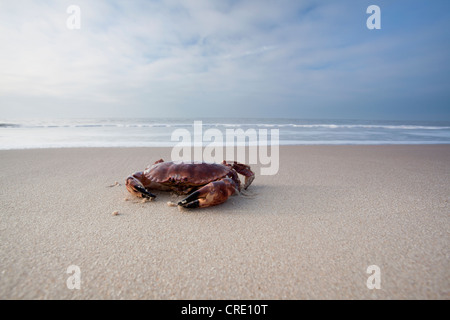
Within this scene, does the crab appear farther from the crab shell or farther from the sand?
the sand

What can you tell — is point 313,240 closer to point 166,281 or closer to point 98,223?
point 166,281

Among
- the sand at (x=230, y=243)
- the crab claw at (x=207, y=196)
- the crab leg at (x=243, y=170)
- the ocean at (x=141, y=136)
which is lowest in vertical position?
the sand at (x=230, y=243)

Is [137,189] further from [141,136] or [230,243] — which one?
[141,136]

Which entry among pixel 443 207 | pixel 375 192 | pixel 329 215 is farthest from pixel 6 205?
pixel 443 207

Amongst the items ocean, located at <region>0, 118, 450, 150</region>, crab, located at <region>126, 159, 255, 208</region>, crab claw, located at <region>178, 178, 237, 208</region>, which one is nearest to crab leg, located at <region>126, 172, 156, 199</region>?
crab, located at <region>126, 159, 255, 208</region>

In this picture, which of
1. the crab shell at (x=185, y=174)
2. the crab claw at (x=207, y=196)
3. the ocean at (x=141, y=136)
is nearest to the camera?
the crab claw at (x=207, y=196)

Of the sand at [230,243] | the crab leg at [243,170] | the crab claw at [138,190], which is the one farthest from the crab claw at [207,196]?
the crab leg at [243,170]

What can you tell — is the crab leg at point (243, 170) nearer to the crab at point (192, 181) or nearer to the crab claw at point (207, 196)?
the crab at point (192, 181)
